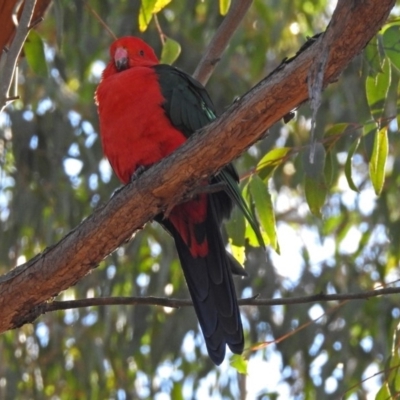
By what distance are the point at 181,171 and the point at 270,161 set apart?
77 cm

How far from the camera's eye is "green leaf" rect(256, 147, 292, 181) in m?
2.78

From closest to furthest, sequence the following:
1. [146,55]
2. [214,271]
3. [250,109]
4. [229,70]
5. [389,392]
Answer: [250,109], [389,392], [214,271], [146,55], [229,70]

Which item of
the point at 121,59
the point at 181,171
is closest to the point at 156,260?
the point at 121,59

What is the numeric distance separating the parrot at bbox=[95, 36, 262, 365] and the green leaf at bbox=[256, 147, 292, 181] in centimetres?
14

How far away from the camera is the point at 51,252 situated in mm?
2152

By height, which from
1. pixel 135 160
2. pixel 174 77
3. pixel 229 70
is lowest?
pixel 135 160

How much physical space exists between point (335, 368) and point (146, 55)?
181 centimetres

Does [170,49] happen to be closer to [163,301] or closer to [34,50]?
[34,50]

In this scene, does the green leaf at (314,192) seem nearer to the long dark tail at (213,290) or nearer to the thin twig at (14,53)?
the long dark tail at (213,290)

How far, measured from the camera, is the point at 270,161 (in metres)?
2.78

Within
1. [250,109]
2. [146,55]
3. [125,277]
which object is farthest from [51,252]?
[125,277]

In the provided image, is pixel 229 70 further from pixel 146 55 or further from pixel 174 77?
pixel 174 77

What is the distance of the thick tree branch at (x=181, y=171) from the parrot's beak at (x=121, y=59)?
4.30 feet

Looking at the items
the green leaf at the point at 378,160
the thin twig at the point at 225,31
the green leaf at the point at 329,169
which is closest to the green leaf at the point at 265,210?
the green leaf at the point at 329,169
